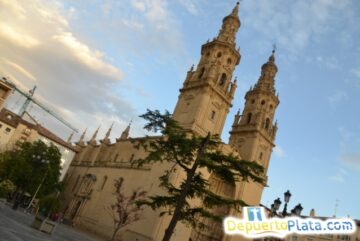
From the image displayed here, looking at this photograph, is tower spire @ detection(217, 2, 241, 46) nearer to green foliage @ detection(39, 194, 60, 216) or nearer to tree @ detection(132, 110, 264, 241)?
tree @ detection(132, 110, 264, 241)

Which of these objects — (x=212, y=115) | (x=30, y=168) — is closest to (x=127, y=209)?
(x=212, y=115)

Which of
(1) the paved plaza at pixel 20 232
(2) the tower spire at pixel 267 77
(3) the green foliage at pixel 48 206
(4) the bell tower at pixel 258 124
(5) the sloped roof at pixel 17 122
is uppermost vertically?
(2) the tower spire at pixel 267 77

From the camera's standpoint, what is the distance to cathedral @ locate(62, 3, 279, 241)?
Result: 38.8 m

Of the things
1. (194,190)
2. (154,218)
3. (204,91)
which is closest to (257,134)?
(204,91)

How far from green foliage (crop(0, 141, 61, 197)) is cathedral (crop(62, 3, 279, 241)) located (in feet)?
16.2

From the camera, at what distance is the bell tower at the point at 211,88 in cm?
4025

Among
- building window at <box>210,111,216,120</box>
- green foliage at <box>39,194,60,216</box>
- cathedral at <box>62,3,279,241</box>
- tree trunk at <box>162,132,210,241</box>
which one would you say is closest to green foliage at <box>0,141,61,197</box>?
green foliage at <box>39,194,60,216</box>

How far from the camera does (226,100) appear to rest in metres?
42.9

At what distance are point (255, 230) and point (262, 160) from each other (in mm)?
31648

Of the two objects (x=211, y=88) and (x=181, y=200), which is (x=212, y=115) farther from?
(x=181, y=200)

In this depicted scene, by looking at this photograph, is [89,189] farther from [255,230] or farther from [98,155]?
[255,230]

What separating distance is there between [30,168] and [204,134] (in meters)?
27.1

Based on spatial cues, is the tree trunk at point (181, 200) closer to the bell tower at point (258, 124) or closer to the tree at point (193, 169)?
the tree at point (193, 169)

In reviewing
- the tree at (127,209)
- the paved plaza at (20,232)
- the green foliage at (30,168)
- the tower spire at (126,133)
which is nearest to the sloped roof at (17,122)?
the green foliage at (30,168)
